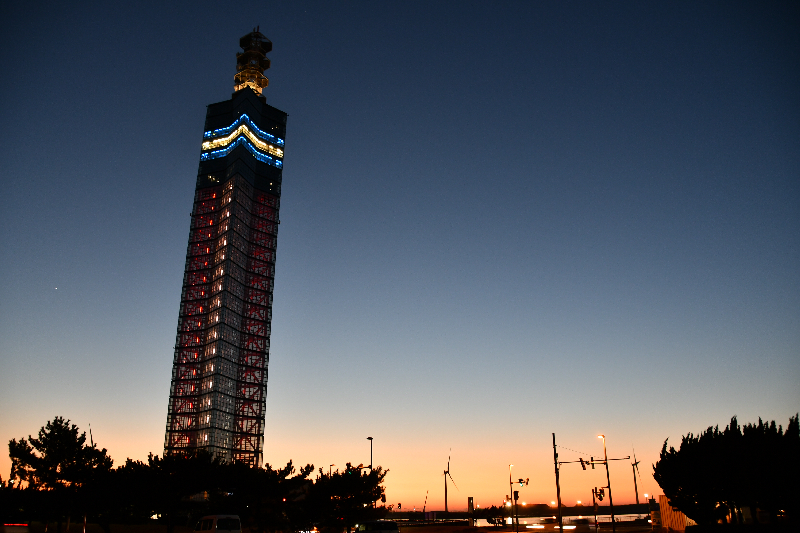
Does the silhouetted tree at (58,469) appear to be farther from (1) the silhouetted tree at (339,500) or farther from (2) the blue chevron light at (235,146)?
(2) the blue chevron light at (235,146)

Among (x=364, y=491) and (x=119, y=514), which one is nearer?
(x=364, y=491)

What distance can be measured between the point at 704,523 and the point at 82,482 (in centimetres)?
5991

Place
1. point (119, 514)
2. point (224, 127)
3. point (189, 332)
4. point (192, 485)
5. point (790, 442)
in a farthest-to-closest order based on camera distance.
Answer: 1. point (224, 127)
2. point (189, 332)
3. point (119, 514)
4. point (192, 485)
5. point (790, 442)

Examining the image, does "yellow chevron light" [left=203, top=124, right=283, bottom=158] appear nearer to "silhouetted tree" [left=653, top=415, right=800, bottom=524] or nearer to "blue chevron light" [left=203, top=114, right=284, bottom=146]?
"blue chevron light" [left=203, top=114, right=284, bottom=146]

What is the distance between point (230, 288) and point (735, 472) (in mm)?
130426

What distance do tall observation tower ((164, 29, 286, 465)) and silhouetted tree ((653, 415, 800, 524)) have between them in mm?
106347

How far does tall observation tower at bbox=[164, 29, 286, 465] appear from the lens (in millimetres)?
149375

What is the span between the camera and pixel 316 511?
59.4 m

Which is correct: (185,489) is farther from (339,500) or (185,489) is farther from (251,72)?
(251,72)

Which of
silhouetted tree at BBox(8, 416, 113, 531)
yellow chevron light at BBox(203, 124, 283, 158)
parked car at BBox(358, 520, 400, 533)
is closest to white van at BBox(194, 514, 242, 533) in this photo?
parked car at BBox(358, 520, 400, 533)

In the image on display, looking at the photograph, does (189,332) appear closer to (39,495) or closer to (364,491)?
(39,495)

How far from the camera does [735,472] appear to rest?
50500 mm

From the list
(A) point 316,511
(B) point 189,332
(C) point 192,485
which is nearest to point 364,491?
(A) point 316,511

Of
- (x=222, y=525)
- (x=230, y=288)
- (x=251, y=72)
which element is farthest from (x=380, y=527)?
(x=251, y=72)
